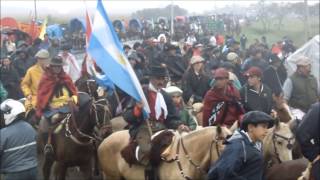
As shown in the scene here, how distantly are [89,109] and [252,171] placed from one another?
4.31m

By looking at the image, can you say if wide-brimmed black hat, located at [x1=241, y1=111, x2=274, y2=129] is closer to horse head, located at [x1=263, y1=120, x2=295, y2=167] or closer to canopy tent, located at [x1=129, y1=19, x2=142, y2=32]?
horse head, located at [x1=263, y1=120, x2=295, y2=167]

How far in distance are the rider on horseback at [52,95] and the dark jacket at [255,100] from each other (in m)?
2.81

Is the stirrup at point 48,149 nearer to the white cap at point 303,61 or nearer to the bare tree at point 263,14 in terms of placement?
the white cap at point 303,61

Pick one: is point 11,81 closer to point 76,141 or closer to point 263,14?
point 76,141

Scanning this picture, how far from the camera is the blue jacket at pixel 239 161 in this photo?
4.80m

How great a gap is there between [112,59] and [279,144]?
238 centimetres

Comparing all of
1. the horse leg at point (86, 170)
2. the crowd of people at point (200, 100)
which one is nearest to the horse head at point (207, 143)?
the crowd of people at point (200, 100)

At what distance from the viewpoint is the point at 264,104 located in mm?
8688

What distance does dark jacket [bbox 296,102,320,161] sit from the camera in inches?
180

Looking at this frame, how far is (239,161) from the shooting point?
4.78 metres

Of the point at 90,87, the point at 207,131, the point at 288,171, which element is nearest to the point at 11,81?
the point at 90,87

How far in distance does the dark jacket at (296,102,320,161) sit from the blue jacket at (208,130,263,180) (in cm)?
43

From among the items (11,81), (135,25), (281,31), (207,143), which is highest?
(207,143)

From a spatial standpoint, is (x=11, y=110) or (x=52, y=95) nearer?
(x=11, y=110)
